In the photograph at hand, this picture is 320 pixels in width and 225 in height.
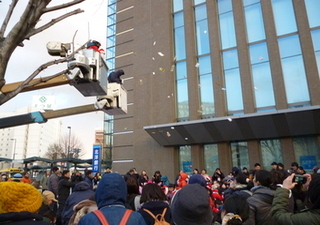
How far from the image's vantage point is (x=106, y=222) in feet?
6.09

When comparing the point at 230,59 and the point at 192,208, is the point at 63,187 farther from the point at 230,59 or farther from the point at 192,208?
the point at 230,59

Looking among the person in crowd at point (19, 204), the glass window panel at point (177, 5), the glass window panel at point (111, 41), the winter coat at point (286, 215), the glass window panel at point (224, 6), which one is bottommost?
the winter coat at point (286, 215)

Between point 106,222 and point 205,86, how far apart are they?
56.7 ft

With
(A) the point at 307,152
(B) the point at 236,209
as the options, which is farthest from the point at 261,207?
(A) the point at 307,152

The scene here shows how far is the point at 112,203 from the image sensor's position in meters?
2.04

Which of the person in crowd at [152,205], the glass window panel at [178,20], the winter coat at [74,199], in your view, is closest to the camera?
the person in crowd at [152,205]

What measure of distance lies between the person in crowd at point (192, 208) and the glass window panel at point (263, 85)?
1540 cm

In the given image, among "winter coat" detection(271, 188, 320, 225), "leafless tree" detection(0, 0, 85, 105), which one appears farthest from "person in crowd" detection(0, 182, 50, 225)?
"winter coat" detection(271, 188, 320, 225)

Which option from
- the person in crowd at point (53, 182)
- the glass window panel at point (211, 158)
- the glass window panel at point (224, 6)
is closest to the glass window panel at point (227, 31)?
the glass window panel at point (224, 6)

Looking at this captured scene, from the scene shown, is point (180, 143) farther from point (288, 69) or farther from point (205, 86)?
point (288, 69)

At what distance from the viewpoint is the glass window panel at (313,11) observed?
15555mm

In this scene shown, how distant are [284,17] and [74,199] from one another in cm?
1745

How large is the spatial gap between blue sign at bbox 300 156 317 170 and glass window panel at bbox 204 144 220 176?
16.8 feet

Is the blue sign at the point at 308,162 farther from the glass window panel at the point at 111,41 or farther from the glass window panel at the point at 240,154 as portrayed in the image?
the glass window panel at the point at 111,41
